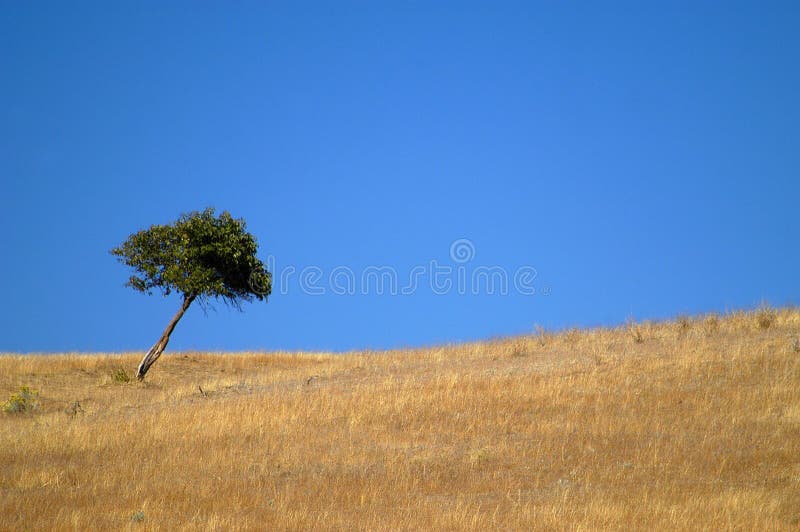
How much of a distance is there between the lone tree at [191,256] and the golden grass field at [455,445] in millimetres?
6172

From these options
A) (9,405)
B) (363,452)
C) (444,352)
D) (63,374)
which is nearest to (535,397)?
(363,452)

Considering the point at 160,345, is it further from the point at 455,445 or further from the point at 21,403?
the point at 455,445

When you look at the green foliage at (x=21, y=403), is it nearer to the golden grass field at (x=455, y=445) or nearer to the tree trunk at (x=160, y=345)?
the golden grass field at (x=455, y=445)

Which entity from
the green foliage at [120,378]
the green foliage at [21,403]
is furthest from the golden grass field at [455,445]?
the green foliage at [120,378]

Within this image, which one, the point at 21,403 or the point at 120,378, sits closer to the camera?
the point at 21,403

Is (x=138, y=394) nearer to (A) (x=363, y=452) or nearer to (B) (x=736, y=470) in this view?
(A) (x=363, y=452)

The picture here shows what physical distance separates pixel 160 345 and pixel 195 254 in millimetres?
4204

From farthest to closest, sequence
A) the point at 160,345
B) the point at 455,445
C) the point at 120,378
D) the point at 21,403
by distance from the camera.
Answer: the point at 160,345 < the point at 120,378 < the point at 21,403 < the point at 455,445

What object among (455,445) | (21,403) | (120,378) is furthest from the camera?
(120,378)

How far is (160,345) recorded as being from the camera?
32.6 metres

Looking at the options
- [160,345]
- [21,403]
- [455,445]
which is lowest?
[455,445]

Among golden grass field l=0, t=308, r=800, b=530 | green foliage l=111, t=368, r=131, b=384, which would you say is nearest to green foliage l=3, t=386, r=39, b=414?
golden grass field l=0, t=308, r=800, b=530

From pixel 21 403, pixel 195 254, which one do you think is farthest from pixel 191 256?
pixel 21 403

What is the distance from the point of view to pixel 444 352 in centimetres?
3081
